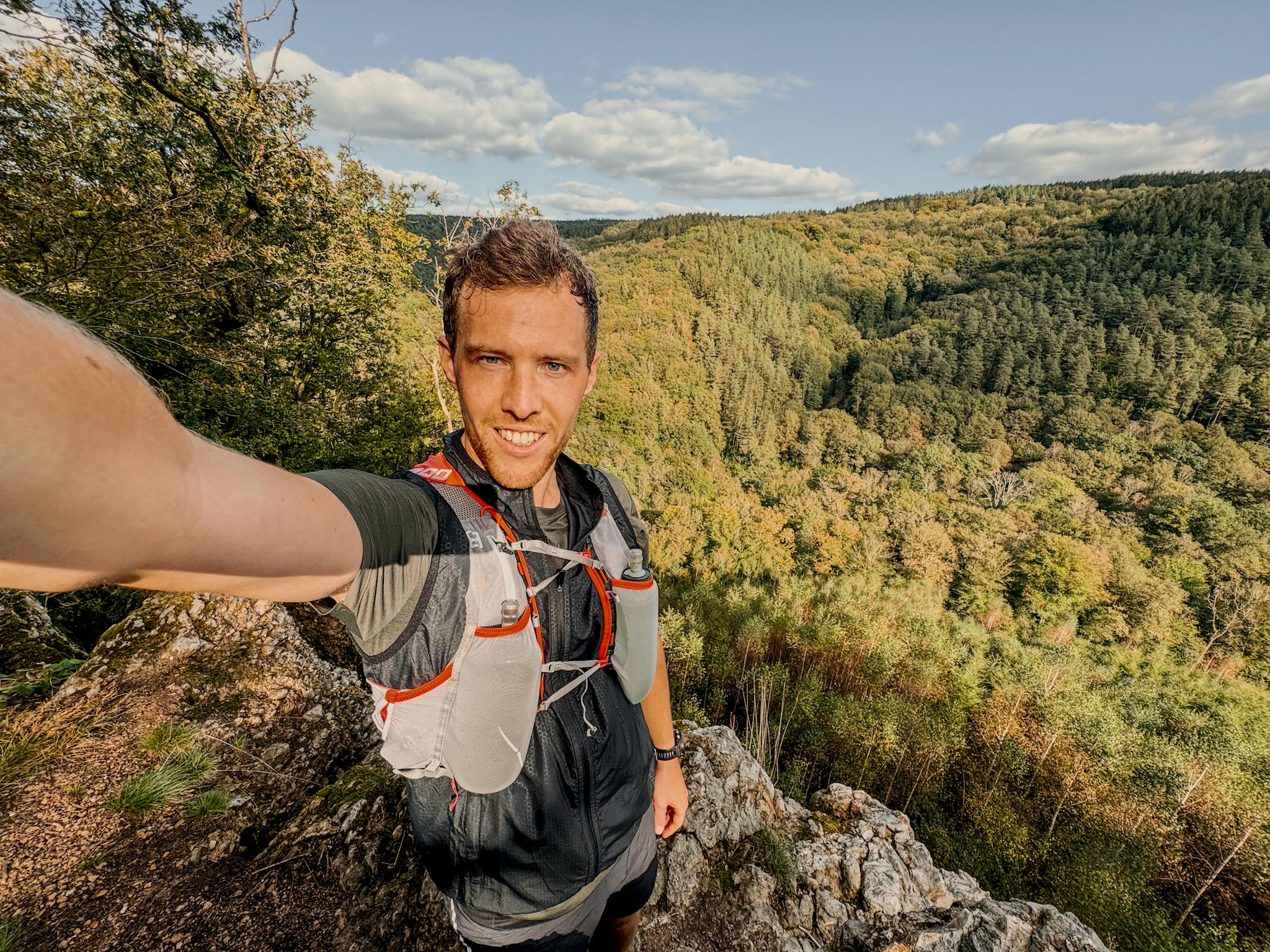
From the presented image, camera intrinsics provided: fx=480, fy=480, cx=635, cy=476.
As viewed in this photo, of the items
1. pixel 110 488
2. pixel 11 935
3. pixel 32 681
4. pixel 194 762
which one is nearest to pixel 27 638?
pixel 32 681

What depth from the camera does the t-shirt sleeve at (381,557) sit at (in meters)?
1.05

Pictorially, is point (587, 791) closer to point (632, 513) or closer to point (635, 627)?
point (635, 627)

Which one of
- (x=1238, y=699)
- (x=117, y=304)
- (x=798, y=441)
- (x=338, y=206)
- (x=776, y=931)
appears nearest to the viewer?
(x=776, y=931)

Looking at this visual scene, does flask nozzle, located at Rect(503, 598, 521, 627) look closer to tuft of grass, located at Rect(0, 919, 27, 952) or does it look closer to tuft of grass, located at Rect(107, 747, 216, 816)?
tuft of grass, located at Rect(0, 919, 27, 952)

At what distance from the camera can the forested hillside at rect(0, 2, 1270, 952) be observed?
259 inches

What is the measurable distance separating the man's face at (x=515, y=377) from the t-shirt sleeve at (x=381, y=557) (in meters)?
0.37

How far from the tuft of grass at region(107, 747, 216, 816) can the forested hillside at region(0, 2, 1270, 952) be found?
1697 millimetres

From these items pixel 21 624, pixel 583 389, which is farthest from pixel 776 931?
pixel 21 624

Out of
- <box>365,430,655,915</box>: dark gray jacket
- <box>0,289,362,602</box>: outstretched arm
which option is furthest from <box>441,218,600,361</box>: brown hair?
<box>0,289,362,602</box>: outstretched arm

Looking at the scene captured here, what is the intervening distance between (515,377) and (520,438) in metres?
0.19

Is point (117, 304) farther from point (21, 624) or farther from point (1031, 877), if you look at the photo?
point (1031, 877)

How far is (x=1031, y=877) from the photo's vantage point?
15.5 meters

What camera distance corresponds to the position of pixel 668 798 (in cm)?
234

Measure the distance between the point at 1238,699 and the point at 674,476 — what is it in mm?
47033
